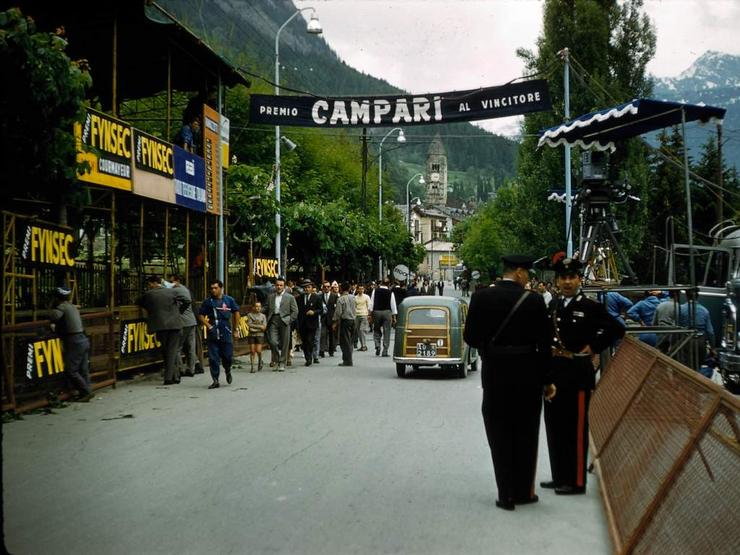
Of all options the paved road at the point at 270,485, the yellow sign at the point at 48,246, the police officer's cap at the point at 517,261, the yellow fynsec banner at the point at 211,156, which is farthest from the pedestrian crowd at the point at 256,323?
the police officer's cap at the point at 517,261

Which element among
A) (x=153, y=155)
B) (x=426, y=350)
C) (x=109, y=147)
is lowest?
(x=426, y=350)

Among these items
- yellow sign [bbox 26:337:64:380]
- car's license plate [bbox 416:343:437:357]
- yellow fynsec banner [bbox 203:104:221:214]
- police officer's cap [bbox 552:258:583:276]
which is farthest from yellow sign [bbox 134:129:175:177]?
police officer's cap [bbox 552:258:583:276]

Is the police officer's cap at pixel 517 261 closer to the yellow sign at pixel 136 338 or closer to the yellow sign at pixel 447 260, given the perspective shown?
the yellow sign at pixel 136 338

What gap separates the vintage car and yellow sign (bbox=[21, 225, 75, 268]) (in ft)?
22.9

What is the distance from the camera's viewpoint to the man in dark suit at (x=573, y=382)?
718 cm

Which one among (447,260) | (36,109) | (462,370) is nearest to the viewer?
(36,109)

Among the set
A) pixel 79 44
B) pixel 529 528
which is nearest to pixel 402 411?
pixel 529 528

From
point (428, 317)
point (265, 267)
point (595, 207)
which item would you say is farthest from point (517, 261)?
point (265, 267)

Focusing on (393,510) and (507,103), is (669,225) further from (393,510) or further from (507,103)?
(507,103)

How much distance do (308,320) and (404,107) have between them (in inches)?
210

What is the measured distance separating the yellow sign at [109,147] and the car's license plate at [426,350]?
20.7 ft

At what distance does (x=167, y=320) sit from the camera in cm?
1633

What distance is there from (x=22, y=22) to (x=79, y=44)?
11.7m

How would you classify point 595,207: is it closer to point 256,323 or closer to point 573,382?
point 573,382
